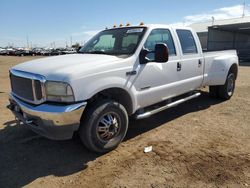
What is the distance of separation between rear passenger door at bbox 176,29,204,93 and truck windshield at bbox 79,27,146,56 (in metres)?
1.11

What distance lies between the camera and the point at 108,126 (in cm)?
399

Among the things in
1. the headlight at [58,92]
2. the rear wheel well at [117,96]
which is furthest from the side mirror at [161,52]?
the headlight at [58,92]

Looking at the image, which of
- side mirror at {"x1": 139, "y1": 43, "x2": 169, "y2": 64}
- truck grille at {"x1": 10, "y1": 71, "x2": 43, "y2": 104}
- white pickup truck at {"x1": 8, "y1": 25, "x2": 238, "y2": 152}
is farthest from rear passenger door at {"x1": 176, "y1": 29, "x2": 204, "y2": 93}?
truck grille at {"x1": 10, "y1": 71, "x2": 43, "y2": 104}

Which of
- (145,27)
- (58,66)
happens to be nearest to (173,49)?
(145,27)

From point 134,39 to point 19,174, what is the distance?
285cm

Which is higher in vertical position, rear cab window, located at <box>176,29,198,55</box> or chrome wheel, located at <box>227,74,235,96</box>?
rear cab window, located at <box>176,29,198,55</box>

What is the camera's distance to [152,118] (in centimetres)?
571

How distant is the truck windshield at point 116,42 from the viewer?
4.51 metres

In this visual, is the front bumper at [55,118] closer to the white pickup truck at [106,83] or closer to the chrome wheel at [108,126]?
the white pickup truck at [106,83]

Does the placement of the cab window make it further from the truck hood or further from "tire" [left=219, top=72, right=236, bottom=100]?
"tire" [left=219, top=72, right=236, bottom=100]

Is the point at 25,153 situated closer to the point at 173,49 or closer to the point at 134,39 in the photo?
the point at 134,39

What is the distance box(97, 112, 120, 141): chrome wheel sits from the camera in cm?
392

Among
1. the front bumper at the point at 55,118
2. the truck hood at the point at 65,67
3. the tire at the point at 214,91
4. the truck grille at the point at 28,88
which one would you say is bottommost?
the tire at the point at 214,91

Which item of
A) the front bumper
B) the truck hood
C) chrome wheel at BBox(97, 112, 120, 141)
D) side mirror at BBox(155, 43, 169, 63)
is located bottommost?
chrome wheel at BBox(97, 112, 120, 141)
